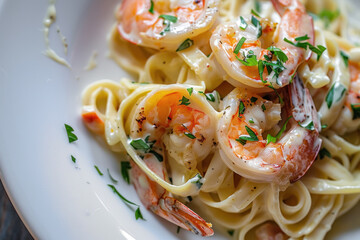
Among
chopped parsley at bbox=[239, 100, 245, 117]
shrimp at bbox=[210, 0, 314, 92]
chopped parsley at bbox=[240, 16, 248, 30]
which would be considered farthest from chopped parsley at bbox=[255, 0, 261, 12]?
chopped parsley at bbox=[239, 100, 245, 117]

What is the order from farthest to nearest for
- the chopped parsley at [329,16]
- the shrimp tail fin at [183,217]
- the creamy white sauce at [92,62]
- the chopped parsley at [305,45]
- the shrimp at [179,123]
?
1. the chopped parsley at [329,16]
2. the creamy white sauce at [92,62]
3. the chopped parsley at [305,45]
4. the shrimp at [179,123]
5. the shrimp tail fin at [183,217]

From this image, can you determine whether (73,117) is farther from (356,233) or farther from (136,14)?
(356,233)

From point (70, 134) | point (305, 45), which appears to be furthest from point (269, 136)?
point (70, 134)

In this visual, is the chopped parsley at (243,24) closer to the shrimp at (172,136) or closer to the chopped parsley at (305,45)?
the chopped parsley at (305,45)

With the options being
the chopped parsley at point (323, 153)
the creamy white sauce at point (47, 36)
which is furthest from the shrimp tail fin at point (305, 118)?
the creamy white sauce at point (47, 36)

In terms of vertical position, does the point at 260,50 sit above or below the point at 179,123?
above

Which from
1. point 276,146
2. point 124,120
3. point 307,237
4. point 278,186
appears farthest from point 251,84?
point 307,237

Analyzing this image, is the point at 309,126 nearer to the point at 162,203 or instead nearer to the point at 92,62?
the point at 162,203

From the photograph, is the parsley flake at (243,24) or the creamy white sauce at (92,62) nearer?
the parsley flake at (243,24)
